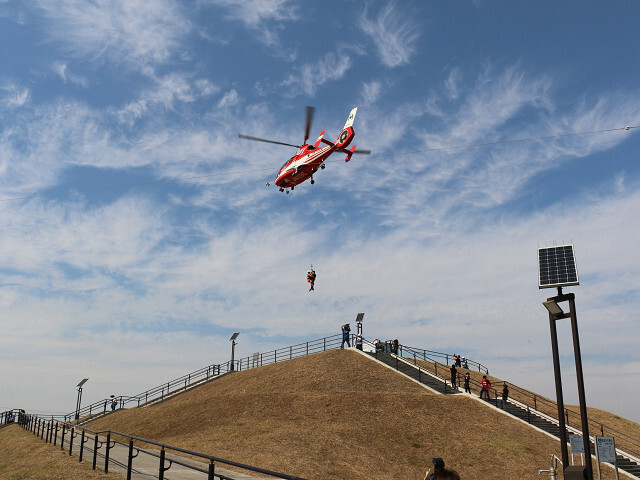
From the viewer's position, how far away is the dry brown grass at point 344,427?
69.8 feet

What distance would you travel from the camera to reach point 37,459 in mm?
16984

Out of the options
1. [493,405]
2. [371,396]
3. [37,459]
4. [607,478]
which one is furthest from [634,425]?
[37,459]

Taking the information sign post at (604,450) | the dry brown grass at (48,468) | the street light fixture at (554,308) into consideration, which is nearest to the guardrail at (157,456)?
the dry brown grass at (48,468)

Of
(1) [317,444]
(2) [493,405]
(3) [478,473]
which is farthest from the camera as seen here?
(2) [493,405]

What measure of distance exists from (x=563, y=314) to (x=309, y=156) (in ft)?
53.4

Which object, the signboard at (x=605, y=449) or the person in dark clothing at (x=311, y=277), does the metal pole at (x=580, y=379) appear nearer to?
the signboard at (x=605, y=449)

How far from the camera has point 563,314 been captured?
46.4 ft

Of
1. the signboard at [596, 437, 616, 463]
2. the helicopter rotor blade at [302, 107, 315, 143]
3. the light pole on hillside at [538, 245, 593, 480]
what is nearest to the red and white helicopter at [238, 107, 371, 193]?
the helicopter rotor blade at [302, 107, 315, 143]

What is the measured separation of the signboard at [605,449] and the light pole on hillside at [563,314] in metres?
2.52

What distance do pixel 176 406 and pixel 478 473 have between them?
2116 centimetres

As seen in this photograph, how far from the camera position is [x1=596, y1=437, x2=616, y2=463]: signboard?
16.4m

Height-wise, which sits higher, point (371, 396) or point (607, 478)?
point (371, 396)

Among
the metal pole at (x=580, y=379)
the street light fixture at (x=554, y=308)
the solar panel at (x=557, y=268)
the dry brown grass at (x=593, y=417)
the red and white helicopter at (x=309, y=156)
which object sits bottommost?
the dry brown grass at (x=593, y=417)

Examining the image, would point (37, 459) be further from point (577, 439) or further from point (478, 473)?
point (577, 439)
